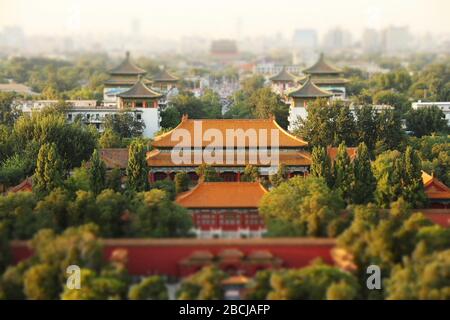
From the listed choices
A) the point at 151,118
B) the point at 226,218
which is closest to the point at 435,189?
the point at 226,218

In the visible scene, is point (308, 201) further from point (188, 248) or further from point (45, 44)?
point (45, 44)

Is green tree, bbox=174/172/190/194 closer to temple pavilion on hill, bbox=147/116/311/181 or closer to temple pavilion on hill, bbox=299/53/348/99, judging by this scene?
temple pavilion on hill, bbox=147/116/311/181

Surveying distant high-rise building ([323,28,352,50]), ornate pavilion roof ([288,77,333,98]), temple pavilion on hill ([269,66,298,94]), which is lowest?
distant high-rise building ([323,28,352,50])

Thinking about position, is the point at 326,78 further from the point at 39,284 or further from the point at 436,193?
the point at 39,284

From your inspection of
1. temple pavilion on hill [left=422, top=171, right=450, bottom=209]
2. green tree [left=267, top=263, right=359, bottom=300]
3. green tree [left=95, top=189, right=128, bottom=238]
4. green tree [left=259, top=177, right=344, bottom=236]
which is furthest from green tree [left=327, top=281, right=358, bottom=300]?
temple pavilion on hill [left=422, top=171, right=450, bottom=209]

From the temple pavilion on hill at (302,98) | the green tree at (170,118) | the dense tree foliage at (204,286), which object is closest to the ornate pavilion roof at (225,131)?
the temple pavilion on hill at (302,98)

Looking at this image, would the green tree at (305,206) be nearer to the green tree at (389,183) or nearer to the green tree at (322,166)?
the green tree at (389,183)
